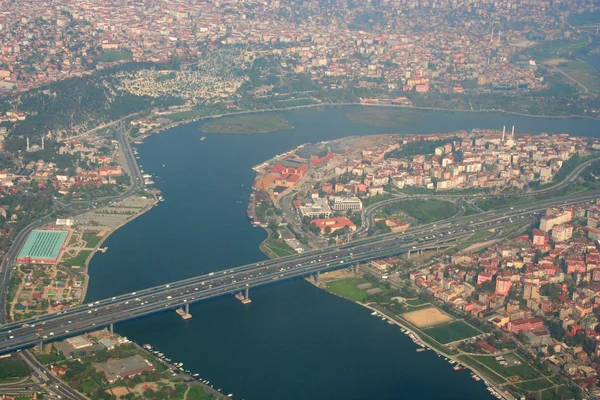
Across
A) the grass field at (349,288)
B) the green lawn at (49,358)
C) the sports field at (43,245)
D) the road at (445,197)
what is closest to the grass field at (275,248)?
the grass field at (349,288)

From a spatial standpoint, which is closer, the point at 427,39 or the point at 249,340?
the point at 249,340

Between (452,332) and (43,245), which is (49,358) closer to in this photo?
(43,245)

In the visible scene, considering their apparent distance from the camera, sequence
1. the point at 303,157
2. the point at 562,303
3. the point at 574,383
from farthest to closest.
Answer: the point at 303,157
the point at 562,303
the point at 574,383

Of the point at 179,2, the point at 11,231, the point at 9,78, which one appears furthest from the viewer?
the point at 179,2

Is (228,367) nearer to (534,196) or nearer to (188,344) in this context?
(188,344)

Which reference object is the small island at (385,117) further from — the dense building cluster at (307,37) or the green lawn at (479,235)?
the green lawn at (479,235)

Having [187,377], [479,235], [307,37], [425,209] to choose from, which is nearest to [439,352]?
[187,377]

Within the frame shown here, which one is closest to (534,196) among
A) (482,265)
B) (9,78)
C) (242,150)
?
(482,265)

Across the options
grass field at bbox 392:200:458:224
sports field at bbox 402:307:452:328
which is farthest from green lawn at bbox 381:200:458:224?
sports field at bbox 402:307:452:328
